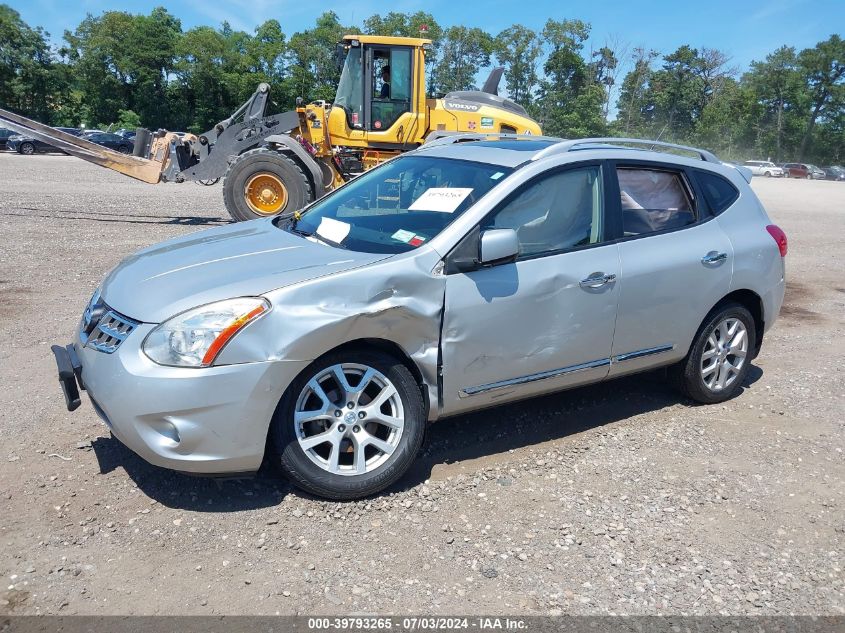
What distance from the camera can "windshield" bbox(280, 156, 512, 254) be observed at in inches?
158

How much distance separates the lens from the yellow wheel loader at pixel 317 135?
12383mm

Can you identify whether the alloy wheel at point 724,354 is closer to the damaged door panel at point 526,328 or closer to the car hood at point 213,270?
the damaged door panel at point 526,328

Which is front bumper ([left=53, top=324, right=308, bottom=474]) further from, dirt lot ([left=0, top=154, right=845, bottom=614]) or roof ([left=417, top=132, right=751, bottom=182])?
roof ([left=417, top=132, right=751, bottom=182])

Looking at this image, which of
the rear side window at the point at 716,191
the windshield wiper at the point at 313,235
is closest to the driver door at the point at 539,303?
the windshield wiper at the point at 313,235

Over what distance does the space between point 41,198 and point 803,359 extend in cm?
1547

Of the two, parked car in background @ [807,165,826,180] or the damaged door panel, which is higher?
the damaged door panel

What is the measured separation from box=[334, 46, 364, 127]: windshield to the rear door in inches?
356

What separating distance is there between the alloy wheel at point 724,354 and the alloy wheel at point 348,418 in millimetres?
→ 2538

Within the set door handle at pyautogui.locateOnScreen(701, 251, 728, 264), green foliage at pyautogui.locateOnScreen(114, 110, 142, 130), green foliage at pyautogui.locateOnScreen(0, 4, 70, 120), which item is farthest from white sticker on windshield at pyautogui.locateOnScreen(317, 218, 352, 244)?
green foliage at pyautogui.locateOnScreen(0, 4, 70, 120)

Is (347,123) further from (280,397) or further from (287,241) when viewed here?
(280,397)

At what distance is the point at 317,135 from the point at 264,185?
5.45ft

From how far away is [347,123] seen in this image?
13.2m

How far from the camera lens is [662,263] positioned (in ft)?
14.9

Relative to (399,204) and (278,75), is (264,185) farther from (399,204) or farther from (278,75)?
(278,75)
